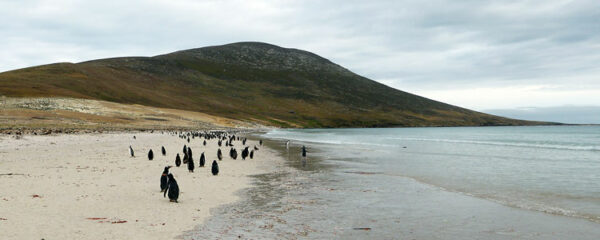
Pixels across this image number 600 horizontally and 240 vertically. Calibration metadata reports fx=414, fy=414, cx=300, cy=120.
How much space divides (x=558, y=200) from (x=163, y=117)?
9537cm

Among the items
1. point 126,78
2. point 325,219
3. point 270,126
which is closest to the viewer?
point 325,219

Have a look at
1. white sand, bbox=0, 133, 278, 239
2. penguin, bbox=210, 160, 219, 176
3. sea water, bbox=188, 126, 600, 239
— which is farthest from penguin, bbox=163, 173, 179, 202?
penguin, bbox=210, 160, 219, 176

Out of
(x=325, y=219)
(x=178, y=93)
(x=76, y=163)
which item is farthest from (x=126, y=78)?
(x=325, y=219)

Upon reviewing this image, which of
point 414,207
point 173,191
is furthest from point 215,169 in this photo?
point 414,207

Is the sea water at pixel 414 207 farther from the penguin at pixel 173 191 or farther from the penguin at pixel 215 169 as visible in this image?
the penguin at pixel 215 169

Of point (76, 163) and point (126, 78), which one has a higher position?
point (126, 78)

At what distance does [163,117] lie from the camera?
330 ft

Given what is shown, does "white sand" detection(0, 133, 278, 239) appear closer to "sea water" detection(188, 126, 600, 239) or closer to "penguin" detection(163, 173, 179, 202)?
"penguin" detection(163, 173, 179, 202)

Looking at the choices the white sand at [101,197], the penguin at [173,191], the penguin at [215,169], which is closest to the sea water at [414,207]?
the white sand at [101,197]

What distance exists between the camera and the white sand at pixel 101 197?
9.90m

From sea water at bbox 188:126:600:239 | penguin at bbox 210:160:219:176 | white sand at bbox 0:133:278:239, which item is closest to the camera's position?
white sand at bbox 0:133:278:239

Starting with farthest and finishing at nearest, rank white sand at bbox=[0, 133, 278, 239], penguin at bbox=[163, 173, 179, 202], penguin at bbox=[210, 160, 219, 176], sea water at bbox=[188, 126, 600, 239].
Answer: penguin at bbox=[210, 160, 219, 176] < penguin at bbox=[163, 173, 179, 202] < sea water at bbox=[188, 126, 600, 239] < white sand at bbox=[0, 133, 278, 239]

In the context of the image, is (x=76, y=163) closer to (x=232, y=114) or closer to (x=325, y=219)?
(x=325, y=219)

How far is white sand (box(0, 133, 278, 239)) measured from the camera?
390 inches
